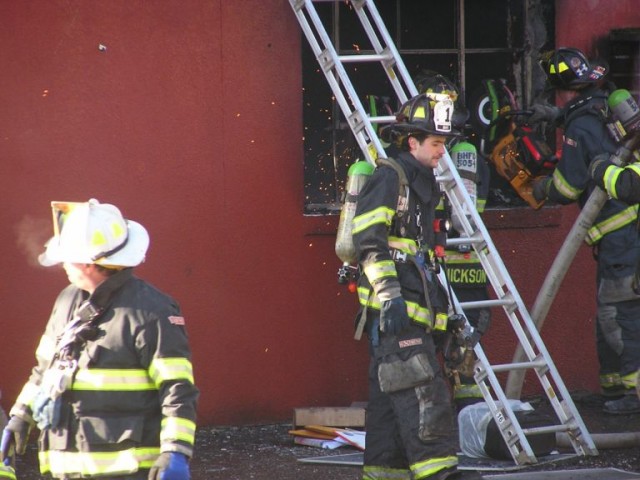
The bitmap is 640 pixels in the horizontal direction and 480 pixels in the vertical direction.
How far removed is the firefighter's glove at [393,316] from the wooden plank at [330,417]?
6.71ft

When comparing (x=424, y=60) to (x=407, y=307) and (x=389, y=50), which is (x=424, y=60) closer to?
(x=389, y=50)

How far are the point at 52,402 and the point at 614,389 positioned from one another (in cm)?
485

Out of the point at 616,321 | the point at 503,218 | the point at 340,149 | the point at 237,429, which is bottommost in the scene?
the point at 237,429

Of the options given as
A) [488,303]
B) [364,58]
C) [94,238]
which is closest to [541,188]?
[488,303]

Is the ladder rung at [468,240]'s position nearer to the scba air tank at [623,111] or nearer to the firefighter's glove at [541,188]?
the firefighter's glove at [541,188]

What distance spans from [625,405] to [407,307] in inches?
115

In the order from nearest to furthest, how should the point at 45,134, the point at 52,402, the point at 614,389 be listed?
1. the point at 52,402
2. the point at 45,134
3. the point at 614,389

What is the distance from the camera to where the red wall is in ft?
24.0

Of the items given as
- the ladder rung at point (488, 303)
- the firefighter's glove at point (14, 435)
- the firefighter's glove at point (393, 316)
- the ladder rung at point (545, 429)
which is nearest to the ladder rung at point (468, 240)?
the ladder rung at point (488, 303)

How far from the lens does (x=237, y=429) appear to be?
7750mm

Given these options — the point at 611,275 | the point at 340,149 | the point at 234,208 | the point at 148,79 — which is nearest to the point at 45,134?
the point at 148,79

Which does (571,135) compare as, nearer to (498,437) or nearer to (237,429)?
(498,437)

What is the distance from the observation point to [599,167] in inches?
273

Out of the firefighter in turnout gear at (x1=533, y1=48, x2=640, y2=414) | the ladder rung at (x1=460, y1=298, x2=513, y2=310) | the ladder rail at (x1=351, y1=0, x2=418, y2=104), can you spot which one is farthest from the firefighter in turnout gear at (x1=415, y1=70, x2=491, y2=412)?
the ladder rung at (x1=460, y1=298, x2=513, y2=310)
